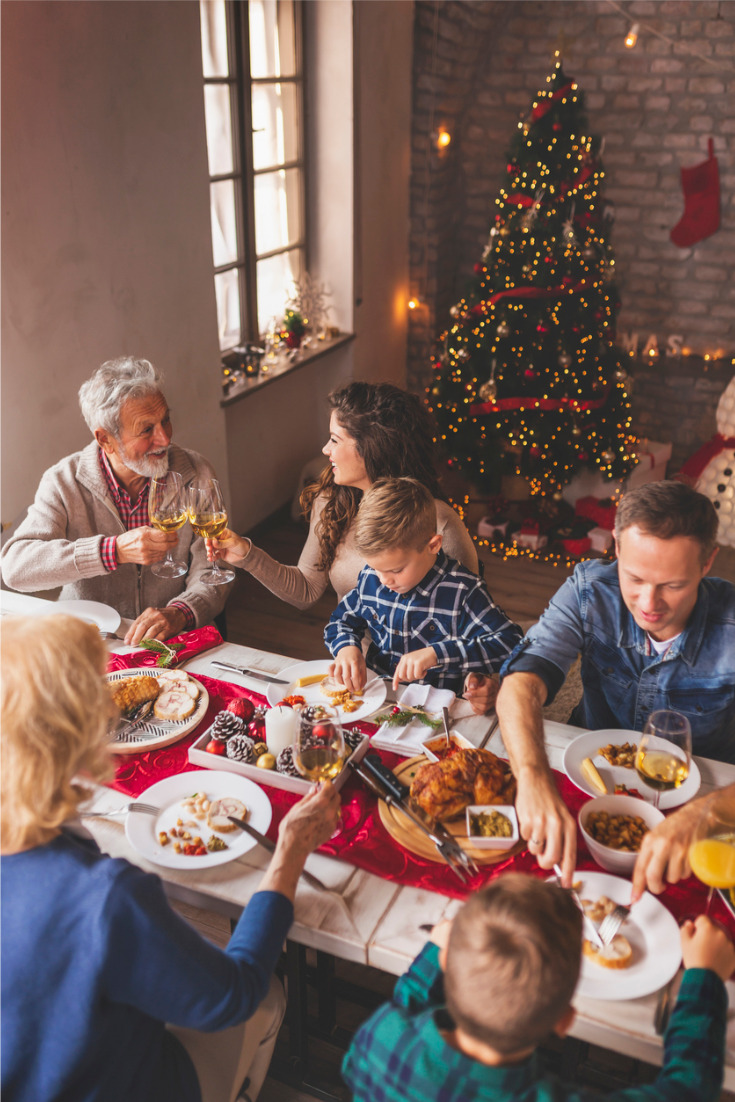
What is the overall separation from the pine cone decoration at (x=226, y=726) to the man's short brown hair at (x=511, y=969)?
2.52 feet

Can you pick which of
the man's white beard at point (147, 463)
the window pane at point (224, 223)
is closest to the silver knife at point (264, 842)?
the man's white beard at point (147, 463)

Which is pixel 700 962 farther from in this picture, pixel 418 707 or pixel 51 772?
pixel 51 772

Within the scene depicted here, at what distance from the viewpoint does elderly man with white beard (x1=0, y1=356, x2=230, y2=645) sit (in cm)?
210

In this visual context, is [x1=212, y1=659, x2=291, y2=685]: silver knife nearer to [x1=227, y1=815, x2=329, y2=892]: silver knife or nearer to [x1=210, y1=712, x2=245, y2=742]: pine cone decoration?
[x1=210, y1=712, x2=245, y2=742]: pine cone decoration

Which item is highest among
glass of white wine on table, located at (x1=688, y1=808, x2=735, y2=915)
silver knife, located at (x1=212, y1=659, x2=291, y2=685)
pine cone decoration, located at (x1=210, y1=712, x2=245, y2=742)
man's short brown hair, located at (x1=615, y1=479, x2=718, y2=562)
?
man's short brown hair, located at (x1=615, y1=479, x2=718, y2=562)

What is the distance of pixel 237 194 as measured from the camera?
4098 mm

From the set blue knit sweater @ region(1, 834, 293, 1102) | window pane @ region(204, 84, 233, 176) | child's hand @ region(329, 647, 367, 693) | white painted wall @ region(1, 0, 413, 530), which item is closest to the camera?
blue knit sweater @ region(1, 834, 293, 1102)

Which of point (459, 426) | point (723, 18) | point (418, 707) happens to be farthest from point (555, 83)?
point (418, 707)

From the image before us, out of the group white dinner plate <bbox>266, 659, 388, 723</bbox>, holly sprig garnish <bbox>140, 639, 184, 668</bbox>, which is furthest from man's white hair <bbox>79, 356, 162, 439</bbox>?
white dinner plate <bbox>266, 659, 388, 723</bbox>

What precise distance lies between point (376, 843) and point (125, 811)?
0.43 meters

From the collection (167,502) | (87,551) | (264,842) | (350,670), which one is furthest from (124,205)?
(264,842)

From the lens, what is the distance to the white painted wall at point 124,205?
2.62m

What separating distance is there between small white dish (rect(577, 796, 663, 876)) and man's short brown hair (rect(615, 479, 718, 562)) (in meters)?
0.48

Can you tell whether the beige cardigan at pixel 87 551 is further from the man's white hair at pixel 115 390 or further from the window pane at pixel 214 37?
the window pane at pixel 214 37
